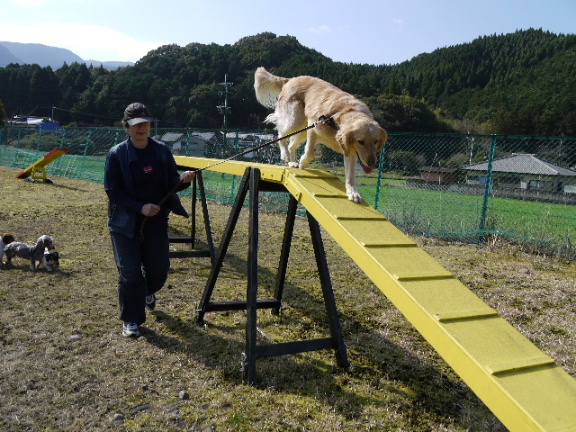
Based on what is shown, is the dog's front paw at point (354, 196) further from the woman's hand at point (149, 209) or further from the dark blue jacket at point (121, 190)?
the dark blue jacket at point (121, 190)

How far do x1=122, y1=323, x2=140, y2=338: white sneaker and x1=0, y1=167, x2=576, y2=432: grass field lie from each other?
8cm

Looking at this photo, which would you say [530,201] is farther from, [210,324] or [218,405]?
[218,405]

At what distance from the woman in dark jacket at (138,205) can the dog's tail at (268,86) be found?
1.60m

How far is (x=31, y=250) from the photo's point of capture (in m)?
5.21

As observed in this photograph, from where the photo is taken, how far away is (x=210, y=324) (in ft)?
13.1

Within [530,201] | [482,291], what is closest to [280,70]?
[530,201]

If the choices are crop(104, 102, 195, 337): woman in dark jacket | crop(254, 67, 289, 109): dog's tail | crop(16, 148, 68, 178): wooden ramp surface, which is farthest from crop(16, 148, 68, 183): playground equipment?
crop(104, 102, 195, 337): woman in dark jacket

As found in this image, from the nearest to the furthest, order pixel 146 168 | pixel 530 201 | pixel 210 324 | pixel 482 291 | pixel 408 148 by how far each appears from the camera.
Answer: pixel 146 168 → pixel 210 324 → pixel 482 291 → pixel 408 148 → pixel 530 201

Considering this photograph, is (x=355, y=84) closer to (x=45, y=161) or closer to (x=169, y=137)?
(x=169, y=137)

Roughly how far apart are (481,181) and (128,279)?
1075 centimetres

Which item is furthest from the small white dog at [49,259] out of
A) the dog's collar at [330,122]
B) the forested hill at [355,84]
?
the forested hill at [355,84]

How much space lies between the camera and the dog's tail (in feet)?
15.7

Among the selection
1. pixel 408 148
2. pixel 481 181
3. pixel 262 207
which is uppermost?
pixel 408 148

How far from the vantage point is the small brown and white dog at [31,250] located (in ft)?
17.0
